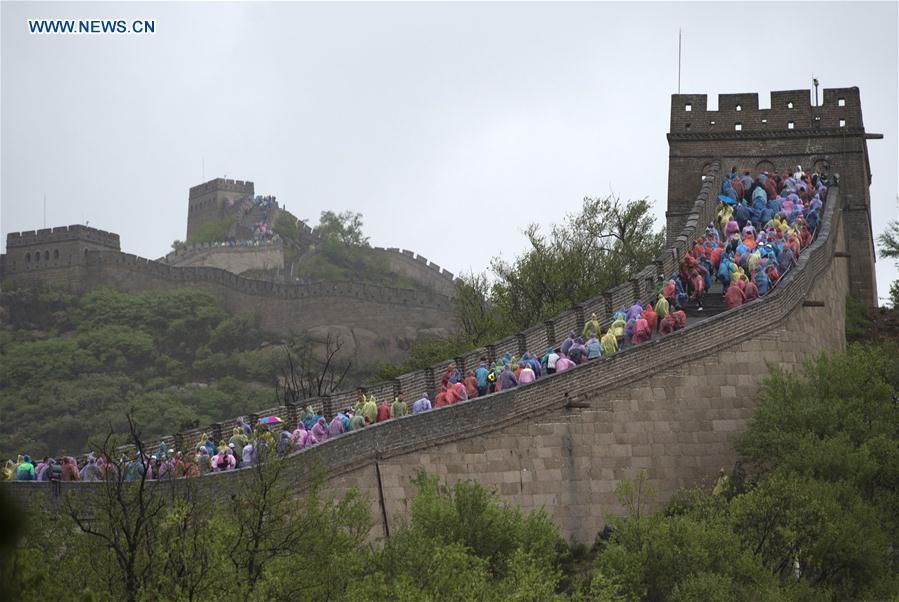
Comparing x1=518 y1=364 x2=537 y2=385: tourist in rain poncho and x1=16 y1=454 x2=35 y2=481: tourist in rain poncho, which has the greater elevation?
x1=518 y1=364 x2=537 y2=385: tourist in rain poncho

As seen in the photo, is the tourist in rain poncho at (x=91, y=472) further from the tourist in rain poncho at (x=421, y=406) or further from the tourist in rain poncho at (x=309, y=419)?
the tourist in rain poncho at (x=421, y=406)

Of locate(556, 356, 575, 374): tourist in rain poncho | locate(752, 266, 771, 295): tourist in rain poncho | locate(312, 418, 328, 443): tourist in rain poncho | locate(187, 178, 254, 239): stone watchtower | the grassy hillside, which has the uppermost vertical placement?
locate(187, 178, 254, 239): stone watchtower

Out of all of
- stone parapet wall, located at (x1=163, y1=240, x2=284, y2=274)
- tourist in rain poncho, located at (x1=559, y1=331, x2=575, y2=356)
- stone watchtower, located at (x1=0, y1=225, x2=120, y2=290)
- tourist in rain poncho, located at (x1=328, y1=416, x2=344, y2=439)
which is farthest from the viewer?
stone parapet wall, located at (x1=163, y1=240, x2=284, y2=274)

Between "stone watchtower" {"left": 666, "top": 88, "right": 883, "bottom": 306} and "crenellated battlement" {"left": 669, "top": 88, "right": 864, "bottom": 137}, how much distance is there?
0.02 meters

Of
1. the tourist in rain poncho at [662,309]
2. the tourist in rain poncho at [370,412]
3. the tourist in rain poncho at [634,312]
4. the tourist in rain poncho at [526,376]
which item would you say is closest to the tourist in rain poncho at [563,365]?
the tourist in rain poncho at [526,376]

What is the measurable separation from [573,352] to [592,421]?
1.36 meters

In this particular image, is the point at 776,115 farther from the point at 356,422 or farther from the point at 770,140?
the point at 356,422

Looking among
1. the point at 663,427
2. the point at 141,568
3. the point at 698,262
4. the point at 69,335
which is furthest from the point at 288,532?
the point at 69,335

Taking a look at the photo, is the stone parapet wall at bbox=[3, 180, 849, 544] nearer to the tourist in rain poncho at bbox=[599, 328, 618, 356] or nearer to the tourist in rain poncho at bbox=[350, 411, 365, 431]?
the tourist in rain poncho at bbox=[599, 328, 618, 356]

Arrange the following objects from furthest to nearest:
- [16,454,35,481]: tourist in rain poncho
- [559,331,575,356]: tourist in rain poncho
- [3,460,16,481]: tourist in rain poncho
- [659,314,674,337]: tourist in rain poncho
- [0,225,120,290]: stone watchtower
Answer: [0,225,120,290]: stone watchtower → [659,314,674,337]: tourist in rain poncho → [559,331,575,356]: tourist in rain poncho → [16,454,35,481]: tourist in rain poncho → [3,460,16,481]: tourist in rain poncho

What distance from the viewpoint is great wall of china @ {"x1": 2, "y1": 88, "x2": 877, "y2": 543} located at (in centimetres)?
3281

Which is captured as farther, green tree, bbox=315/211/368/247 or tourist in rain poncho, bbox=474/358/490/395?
green tree, bbox=315/211/368/247

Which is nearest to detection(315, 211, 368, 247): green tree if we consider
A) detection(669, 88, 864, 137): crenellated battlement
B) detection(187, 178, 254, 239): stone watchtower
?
detection(187, 178, 254, 239): stone watchtower

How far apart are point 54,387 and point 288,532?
207 ft
